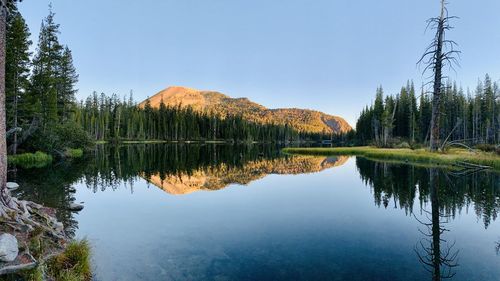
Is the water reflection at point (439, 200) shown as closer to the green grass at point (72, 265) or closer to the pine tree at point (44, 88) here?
the green grass at point (72, 265)

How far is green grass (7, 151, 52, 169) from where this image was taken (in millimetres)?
29984

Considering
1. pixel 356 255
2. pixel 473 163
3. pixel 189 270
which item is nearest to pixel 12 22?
pixel 189 270

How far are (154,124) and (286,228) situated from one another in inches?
4831

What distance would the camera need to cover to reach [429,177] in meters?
23.7

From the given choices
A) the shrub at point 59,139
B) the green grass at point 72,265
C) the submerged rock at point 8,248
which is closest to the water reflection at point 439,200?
the green grass at point 72,265

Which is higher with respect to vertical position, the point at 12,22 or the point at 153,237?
the point at 12,22

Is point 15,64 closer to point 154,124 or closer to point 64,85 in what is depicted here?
point 64,85

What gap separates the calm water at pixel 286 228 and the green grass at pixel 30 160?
27.1 ft

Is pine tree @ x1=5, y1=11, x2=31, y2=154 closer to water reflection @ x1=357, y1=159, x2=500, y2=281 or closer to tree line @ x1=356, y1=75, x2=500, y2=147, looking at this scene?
water reflection @ x1=357, y1=159, x2=500, y2=281

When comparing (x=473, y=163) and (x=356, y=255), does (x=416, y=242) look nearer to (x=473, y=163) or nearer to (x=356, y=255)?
(x=356, y=255)

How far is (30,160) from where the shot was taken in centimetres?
3247

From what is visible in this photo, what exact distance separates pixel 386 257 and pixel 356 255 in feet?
2.92

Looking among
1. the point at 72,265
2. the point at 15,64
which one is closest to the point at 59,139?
the point at 15,64

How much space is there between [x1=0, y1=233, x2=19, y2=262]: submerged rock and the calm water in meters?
2.09
